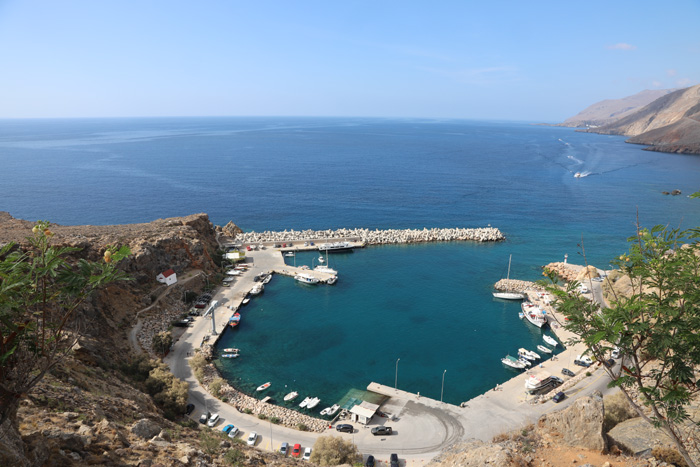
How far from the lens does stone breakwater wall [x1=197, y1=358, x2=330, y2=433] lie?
32906mm

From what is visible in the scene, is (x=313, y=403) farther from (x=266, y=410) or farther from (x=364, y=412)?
(x=364, y=412)

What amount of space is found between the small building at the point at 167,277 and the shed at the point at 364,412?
3278cm

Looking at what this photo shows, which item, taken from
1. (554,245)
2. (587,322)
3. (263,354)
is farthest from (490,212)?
(587,322)

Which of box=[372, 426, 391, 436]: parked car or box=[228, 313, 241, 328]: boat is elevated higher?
box=[228, 313, 241, 328]: boat

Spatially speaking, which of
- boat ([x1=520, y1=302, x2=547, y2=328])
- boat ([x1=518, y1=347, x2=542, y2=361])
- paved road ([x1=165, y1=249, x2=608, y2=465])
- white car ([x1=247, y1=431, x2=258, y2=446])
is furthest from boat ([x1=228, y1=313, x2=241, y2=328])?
boat ([x1=520, y1=302, x2=547, y2=328])

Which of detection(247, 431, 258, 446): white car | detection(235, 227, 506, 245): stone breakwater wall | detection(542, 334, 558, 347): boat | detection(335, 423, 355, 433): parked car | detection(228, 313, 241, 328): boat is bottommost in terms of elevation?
detection(335, 423, 355, 433): parked car

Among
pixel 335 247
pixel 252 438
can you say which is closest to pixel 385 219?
pixel 335 247

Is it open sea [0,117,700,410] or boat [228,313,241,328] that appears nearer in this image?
open sea [0,117,700,410]

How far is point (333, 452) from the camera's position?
27312mm

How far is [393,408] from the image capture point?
35.0 metres

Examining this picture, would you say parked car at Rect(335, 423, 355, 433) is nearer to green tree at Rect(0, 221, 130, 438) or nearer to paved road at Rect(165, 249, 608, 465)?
paved road at Rect(165, 249, 608, 465)

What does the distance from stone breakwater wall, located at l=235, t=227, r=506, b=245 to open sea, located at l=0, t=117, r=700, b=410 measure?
3004 millimetres

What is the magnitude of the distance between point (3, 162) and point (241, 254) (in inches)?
6240

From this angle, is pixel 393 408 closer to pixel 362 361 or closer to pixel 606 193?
pixel 362 361
